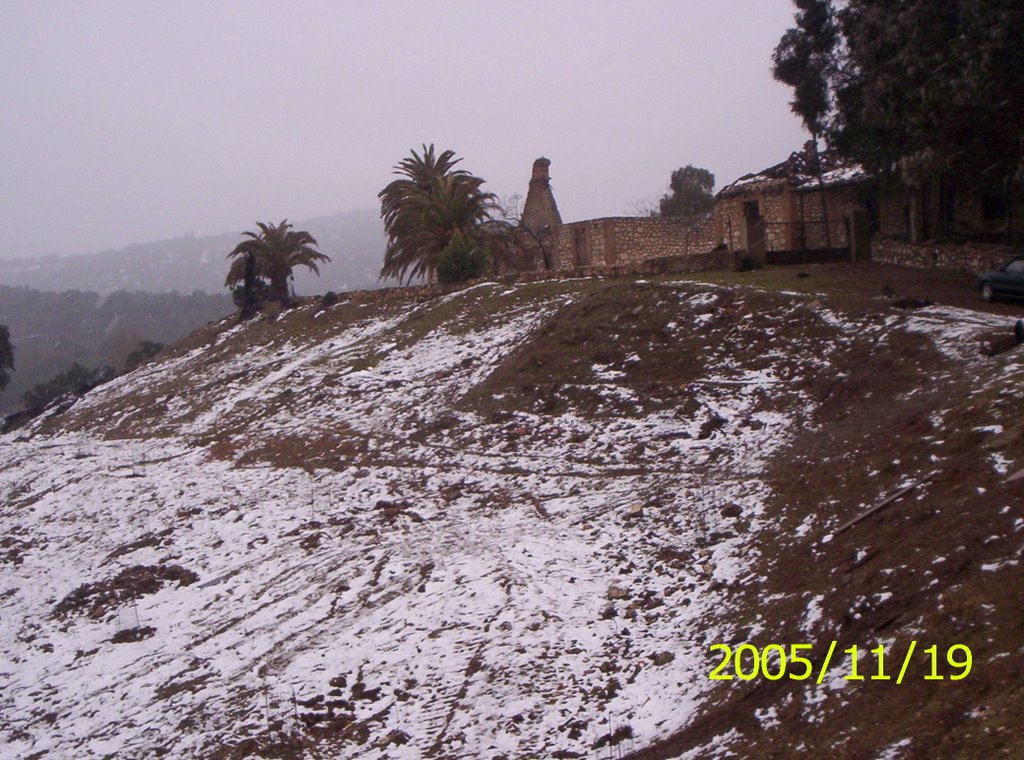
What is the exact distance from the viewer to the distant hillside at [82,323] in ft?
271

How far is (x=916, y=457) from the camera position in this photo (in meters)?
10.4

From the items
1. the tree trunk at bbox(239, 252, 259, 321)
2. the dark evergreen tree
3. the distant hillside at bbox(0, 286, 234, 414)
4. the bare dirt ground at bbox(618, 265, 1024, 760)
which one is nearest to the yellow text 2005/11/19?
the bare dirt ground at bbox(618, 265, 1024, 760)

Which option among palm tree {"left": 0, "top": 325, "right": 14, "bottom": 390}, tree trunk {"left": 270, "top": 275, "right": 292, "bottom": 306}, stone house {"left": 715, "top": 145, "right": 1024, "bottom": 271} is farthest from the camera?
palm tree {"left": 0, "top": 325, "right": 14, "bottom": 390}

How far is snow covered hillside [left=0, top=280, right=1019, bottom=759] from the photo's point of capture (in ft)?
29.8

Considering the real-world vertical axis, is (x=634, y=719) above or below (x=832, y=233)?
below

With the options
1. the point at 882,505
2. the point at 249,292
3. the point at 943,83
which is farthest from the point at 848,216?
the point at 249,292

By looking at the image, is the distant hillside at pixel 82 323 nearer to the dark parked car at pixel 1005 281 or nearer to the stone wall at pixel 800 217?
the stone wall at pixel 800 217

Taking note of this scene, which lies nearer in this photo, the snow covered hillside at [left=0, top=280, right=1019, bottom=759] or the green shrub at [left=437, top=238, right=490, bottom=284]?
the snow covered hillside at [left=0, top=280, right=1019, bottom=759]

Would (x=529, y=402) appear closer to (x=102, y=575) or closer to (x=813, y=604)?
(x=102, y=575)

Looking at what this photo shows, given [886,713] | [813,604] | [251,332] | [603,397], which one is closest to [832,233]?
[603,397]

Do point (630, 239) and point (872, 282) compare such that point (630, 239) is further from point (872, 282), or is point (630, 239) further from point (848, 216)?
point (872, 282)

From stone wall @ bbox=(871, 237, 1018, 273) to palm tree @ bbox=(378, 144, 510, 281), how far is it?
12.3 m

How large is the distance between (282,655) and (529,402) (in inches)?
320

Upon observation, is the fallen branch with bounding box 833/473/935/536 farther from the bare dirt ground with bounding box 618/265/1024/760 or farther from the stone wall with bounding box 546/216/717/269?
the stone wall with bounding box 546/216/717/269
